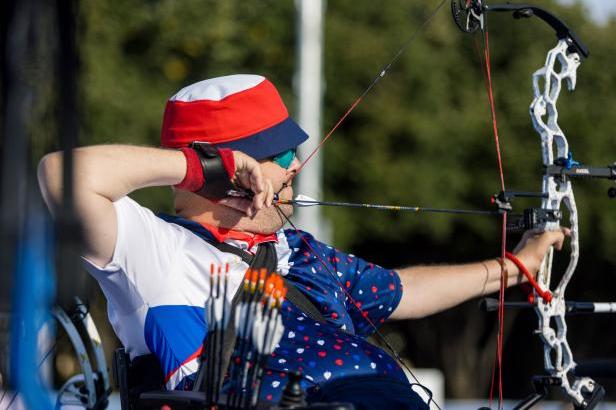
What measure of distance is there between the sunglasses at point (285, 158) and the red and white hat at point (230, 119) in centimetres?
3

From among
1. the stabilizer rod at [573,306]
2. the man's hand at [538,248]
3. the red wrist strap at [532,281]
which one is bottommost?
the stabilizer rod at [573,306]

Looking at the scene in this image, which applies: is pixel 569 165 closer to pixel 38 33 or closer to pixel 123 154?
pixel 123 154

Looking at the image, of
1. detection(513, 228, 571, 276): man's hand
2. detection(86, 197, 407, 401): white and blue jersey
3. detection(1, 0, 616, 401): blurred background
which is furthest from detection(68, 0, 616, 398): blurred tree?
detection(86, 197, 407, 401): white and blue jersey

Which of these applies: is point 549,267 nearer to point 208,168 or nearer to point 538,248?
point 538,248

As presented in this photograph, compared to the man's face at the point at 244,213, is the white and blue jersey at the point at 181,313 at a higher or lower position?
lower

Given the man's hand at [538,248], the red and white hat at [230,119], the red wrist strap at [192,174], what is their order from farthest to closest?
1. the man's hand at [538,248]
2. the red and white hat at [230,119]
3. the red wrist strap at [192,174]

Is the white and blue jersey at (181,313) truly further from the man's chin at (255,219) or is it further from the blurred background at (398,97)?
the blurred background at (398,97)

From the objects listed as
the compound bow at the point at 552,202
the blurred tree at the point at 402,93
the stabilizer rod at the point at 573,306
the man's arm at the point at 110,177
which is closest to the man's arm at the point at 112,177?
the man's arm at the point at 110,177

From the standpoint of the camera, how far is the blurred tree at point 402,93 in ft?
38.2

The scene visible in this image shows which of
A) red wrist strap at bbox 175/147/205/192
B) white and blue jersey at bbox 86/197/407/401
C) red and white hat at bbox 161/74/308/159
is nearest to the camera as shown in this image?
red wrist strap at bbox 175/147/205/192

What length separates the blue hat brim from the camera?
10.2ft

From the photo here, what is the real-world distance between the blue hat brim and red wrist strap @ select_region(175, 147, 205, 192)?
1.38 ft

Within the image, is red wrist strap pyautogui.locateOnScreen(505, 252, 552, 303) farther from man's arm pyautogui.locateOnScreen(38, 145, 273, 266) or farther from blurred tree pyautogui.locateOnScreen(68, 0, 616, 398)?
blurred tree pyautogui.locateOnScreen(68, 0, 616, 398)

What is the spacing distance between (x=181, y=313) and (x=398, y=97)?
10.3 metres
